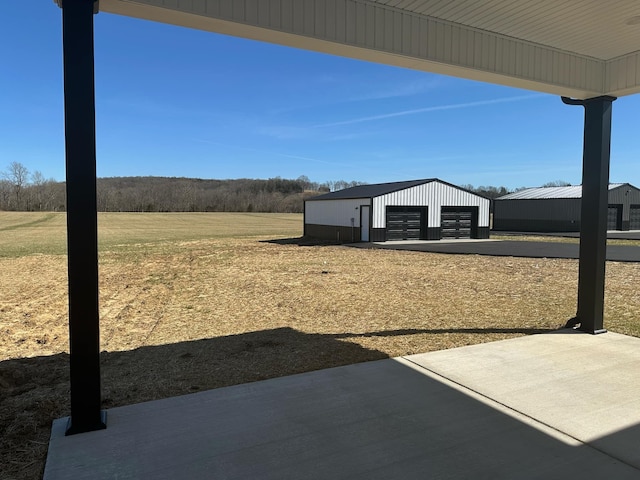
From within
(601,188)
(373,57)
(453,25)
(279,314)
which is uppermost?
(453,25)

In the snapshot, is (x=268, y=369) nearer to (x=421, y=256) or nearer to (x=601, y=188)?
(x=601, y=188)

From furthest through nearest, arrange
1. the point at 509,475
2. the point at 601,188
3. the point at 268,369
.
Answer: the point at 601,188, the point at 268,369, the point at 509,475

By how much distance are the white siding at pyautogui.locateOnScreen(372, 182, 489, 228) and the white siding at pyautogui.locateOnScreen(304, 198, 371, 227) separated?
1052 millimetres

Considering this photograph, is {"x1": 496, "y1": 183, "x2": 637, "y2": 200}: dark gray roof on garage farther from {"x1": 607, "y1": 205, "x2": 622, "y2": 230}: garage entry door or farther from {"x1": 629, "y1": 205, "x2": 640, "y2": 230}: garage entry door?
{"x1": 629, "y1": 205, "x2": 640, "y2": 230}: garage entry door

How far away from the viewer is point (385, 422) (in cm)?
326

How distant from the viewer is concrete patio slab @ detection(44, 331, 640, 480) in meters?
2.67

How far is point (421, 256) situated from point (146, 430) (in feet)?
51.3

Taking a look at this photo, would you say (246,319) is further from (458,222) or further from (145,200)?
(145,200)

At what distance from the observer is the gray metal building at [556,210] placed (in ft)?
115

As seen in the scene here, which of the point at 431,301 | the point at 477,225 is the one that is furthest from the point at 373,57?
the point at 477,225

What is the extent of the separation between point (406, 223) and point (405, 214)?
0.55m

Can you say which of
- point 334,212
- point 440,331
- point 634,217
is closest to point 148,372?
point 440,331

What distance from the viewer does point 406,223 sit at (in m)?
26.2

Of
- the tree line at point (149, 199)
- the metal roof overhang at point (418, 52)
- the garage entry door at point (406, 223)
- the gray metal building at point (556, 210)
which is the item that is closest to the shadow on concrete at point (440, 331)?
the metal roof overhang at point (418, 52)
